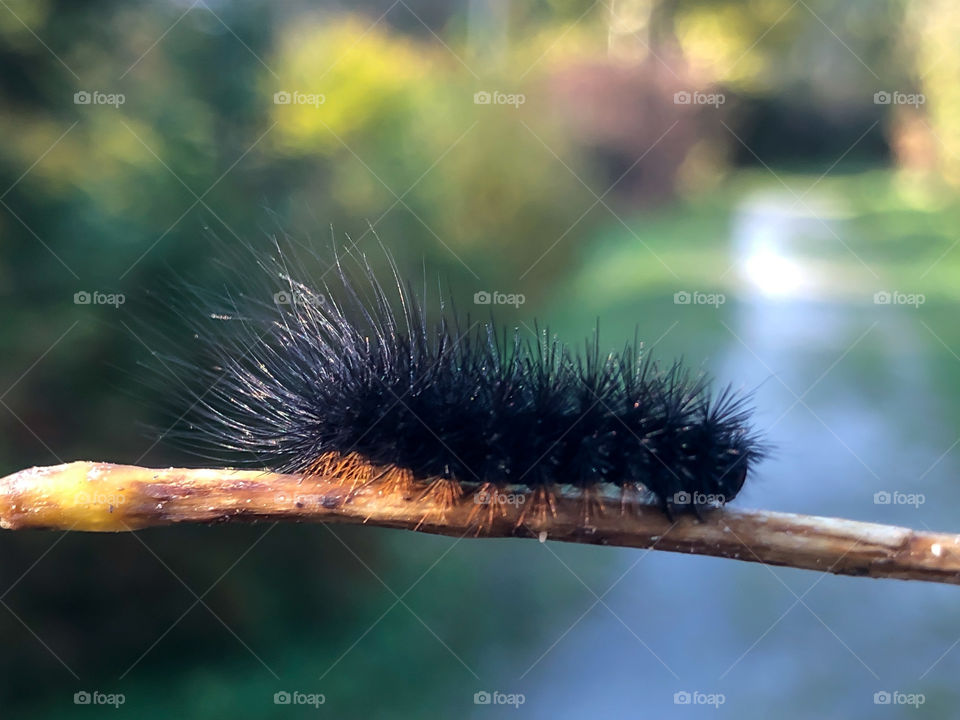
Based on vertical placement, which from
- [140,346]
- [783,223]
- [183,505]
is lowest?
[183,505]

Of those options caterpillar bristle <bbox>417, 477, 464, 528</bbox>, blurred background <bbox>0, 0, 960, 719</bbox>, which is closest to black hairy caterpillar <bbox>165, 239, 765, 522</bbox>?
caterpillar bristle <bbox>417, 477, 464, 528</bbox>

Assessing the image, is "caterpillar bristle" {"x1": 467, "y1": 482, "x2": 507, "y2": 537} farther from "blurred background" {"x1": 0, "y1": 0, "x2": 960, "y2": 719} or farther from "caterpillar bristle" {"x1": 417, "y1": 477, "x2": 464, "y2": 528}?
"blurred background" {"x1": 0, "y1": 0, "x2": 960, "y2": 719}

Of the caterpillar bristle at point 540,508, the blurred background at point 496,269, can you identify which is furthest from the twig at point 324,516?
the blurred background at point 496,269

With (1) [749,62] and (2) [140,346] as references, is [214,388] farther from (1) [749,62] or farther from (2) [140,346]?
(1) [749,62]

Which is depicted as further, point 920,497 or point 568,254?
point 568,254

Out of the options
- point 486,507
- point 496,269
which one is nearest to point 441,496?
point 486,507

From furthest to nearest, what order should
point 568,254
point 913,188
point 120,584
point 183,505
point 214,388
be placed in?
1. point 568,254
2. point 913,188
3. point 120,584
4. point 214,388
5. point 183,505

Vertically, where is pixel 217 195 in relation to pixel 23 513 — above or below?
above

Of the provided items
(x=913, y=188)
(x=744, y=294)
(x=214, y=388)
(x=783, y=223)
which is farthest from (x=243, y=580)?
(x=913, y=188)
